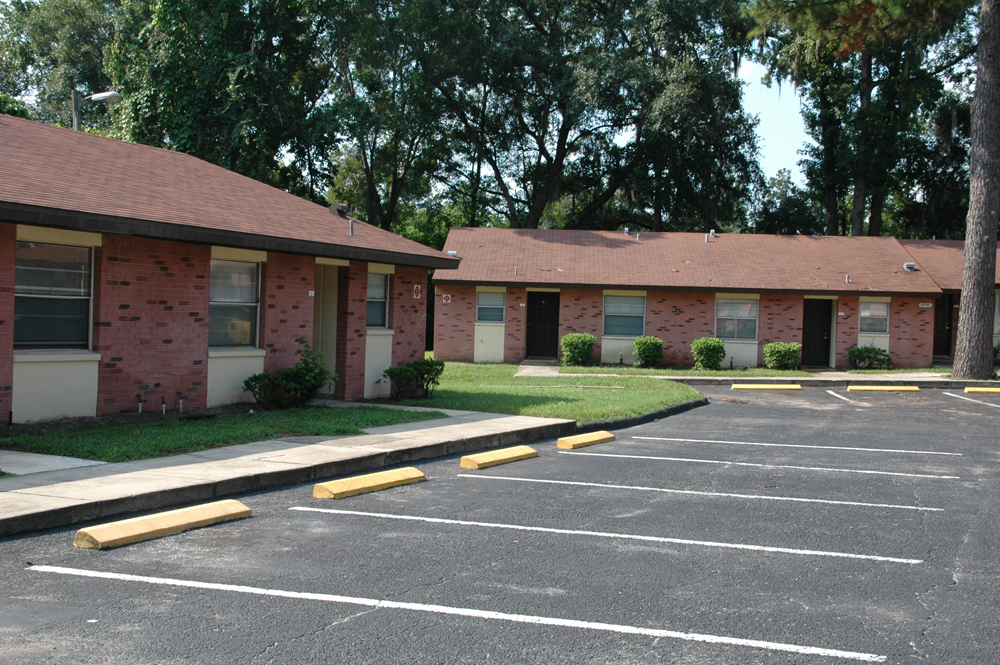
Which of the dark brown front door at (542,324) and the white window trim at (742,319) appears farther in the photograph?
the dark brown front door at (542,324)

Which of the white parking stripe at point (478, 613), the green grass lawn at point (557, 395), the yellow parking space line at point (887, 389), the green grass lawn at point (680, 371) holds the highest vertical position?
the green grass lawn at point (680, 371)

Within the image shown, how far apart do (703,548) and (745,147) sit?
3420 centimetres

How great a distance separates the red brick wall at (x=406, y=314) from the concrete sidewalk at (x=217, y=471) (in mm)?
4641

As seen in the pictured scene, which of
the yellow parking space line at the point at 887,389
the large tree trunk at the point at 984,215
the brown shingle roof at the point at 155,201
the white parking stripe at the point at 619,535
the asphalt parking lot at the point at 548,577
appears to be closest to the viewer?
the asphalt parking lot at the point at 548,577

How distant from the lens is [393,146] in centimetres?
3766

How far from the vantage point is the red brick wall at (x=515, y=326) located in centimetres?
2638

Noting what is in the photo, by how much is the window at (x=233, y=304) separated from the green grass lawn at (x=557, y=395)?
10.7 ft

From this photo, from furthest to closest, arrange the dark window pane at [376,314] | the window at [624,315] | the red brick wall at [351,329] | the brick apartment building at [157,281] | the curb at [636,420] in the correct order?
the window at [624,315] < the dark window pane at [376,314] < the red brick wall at [351,329] < the curb at [636,420] < the brick apartment building at [157,281]

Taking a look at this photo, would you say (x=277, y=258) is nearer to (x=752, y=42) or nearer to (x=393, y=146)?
(x=393, y=146)

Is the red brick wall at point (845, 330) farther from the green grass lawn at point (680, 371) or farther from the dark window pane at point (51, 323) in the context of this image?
the dark window pane at point (51, 323)

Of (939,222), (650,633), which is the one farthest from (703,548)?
(939,222)

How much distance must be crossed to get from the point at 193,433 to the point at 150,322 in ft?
7.37

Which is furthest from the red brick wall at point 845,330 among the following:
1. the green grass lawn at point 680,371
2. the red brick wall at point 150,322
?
the red brick wall at point 150,322

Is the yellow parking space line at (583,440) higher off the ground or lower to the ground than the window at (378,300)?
Result: lower
